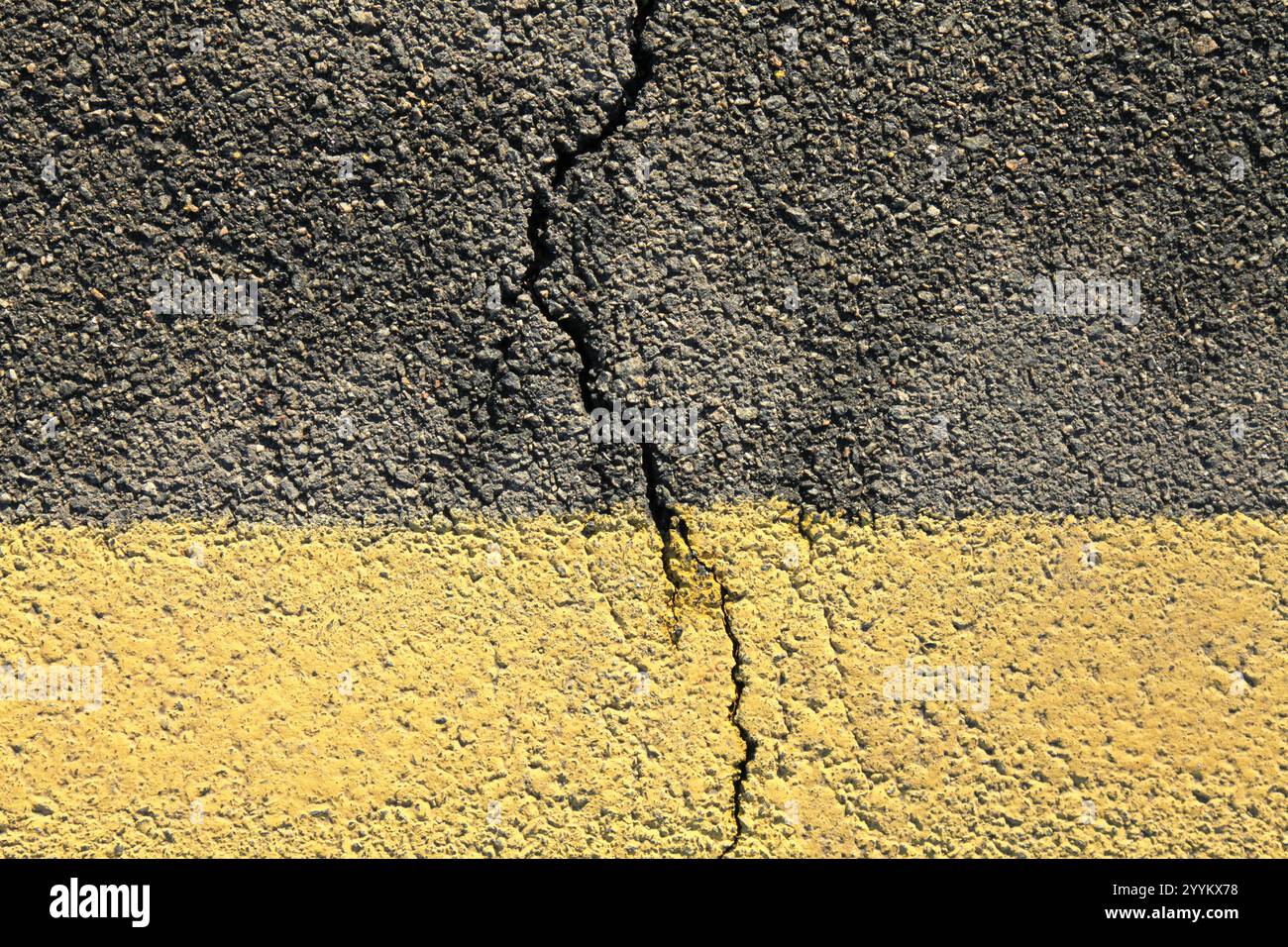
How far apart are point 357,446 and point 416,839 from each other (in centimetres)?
98

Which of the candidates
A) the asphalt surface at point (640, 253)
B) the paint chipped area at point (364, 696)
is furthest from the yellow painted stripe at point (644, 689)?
the asphalt surface at point (640, 253)

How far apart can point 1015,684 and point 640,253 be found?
1437 mm

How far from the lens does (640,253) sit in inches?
106

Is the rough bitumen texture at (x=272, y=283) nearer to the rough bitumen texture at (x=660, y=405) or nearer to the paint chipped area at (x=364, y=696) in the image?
the rough bitumen texture at (x=660, y=405)

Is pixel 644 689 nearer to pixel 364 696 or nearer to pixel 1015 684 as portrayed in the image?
pixel 364 696

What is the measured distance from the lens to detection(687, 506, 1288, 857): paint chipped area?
2648 mm

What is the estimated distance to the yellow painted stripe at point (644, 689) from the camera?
103 inches

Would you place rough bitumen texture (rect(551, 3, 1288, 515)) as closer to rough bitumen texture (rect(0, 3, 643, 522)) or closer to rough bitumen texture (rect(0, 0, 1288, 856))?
rough bitumen texture (rect(0, 0, 1288, 856))

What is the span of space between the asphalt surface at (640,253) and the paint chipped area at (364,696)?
14cm

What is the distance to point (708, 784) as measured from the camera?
104 inches

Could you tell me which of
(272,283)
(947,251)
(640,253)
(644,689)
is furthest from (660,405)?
(272,283)

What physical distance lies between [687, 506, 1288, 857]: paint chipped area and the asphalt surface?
0.12 metres

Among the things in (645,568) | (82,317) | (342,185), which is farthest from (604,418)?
(82,317)

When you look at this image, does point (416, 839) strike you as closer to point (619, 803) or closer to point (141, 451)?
point (619, 803)
